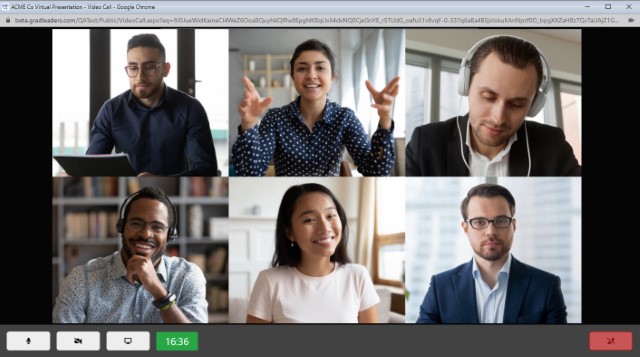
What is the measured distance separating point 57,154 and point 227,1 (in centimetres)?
49

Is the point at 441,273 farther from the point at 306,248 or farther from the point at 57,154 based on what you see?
the point at 57,154

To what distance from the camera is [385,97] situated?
1338 mm

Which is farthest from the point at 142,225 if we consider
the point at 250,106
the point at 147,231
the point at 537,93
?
the point at 537,93

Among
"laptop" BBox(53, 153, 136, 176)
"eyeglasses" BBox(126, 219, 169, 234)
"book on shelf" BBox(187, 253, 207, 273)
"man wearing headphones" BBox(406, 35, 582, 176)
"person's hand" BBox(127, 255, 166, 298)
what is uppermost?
"man wearing headphones" BBox(406, 35, 582, 176)

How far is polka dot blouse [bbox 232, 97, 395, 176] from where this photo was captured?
135cm

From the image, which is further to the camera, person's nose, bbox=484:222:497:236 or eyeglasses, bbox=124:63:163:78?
eyeglasses, bbox=124:63:163:78

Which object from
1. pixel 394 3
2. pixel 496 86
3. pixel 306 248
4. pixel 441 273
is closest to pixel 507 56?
pixel 496 86

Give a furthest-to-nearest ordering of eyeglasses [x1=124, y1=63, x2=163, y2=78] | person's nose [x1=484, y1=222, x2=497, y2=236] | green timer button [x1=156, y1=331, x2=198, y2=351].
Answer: eyeglasses [x1=124, y1=63, x2=163, y2=78] → person's nose [x1=484, y1=222, x2=497, y2=236] → green timer button [x1=156, y1=331, x2=198, y2=351]

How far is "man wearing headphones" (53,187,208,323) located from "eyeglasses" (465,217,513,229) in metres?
0.60

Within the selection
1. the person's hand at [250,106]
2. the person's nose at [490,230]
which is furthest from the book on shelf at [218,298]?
the person's nose at [490,230]

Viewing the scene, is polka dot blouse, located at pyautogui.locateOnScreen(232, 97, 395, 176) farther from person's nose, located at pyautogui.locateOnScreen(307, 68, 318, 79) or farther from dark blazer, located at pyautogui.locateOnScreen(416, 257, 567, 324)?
dark blazer, located at pyautogui.locateOnScreen(416, 257, 567, 324)

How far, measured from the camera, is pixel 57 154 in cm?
124
